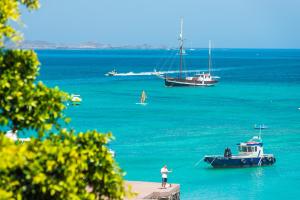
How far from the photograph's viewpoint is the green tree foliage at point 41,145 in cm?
772

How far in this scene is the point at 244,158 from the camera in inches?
1462

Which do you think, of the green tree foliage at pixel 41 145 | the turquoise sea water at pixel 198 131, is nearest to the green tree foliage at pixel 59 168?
the green tree foliage at pixel 41 145

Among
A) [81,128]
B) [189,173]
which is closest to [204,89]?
[81,128]

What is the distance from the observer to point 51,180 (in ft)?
25.4

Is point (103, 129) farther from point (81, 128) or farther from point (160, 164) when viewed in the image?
point (160, 164)

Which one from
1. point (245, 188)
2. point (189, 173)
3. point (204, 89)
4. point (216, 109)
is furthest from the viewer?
point (204, 89)

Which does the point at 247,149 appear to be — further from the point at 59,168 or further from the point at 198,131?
the point at 59,168

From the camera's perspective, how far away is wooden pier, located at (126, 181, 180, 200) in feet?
71.8

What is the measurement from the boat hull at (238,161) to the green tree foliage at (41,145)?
27.8 m

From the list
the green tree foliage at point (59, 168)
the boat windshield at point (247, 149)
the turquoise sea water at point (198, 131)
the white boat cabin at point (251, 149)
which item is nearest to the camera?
the green tree foliage at point (59, 168)

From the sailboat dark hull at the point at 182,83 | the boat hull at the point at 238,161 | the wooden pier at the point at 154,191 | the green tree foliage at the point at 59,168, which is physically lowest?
the green tree foliage at the point at 59,168

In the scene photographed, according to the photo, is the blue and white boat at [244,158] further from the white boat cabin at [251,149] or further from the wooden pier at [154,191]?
the wooden pier at [154,191]

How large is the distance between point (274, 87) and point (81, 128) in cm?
5296

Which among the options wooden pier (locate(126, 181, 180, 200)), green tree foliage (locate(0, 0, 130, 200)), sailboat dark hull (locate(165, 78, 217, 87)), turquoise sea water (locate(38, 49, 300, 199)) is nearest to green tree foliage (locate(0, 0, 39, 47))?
green tree foliage (locate(0, 0, 130, 200))
